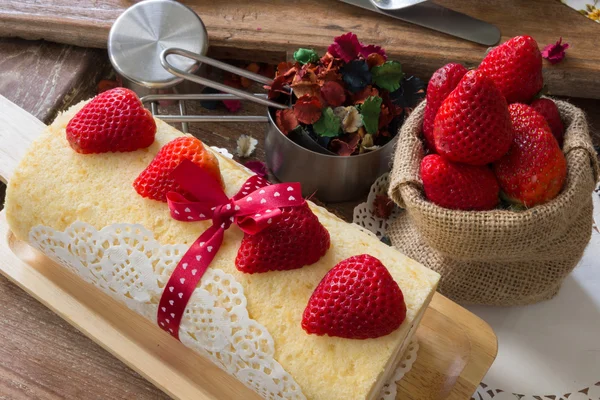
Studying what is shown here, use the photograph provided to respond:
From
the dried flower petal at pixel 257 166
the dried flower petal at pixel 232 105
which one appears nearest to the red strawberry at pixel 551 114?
the dried flower petal at pixel 257 166

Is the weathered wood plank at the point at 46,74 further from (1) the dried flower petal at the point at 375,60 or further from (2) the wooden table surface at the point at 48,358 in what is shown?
(1) the dried flower petal at the point at 375,60

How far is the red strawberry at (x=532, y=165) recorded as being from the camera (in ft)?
3.33

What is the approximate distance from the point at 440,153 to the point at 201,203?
39 cm

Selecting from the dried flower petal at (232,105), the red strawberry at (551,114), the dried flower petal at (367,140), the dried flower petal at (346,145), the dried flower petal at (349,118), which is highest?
the red strawberry at (551,114)

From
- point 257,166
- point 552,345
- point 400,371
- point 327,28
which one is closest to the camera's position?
point 400,371

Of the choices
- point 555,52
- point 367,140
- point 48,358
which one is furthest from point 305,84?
point 48,358

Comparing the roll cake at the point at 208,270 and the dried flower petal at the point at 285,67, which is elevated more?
the dried flower petal at the point at 285,67

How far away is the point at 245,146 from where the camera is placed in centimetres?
141

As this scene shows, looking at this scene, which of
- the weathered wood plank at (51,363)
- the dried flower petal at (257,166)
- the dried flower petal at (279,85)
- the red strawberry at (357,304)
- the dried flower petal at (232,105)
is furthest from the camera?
the dried flower petal at (232,105)

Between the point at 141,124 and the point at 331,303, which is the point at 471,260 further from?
the point at 141,124

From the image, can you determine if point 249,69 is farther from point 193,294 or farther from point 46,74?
point 193,294

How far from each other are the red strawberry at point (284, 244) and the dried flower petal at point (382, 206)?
0.33m

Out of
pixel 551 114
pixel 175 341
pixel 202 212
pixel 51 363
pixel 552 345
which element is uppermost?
pixel 551 114

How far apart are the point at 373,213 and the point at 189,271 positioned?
1.48 feet
